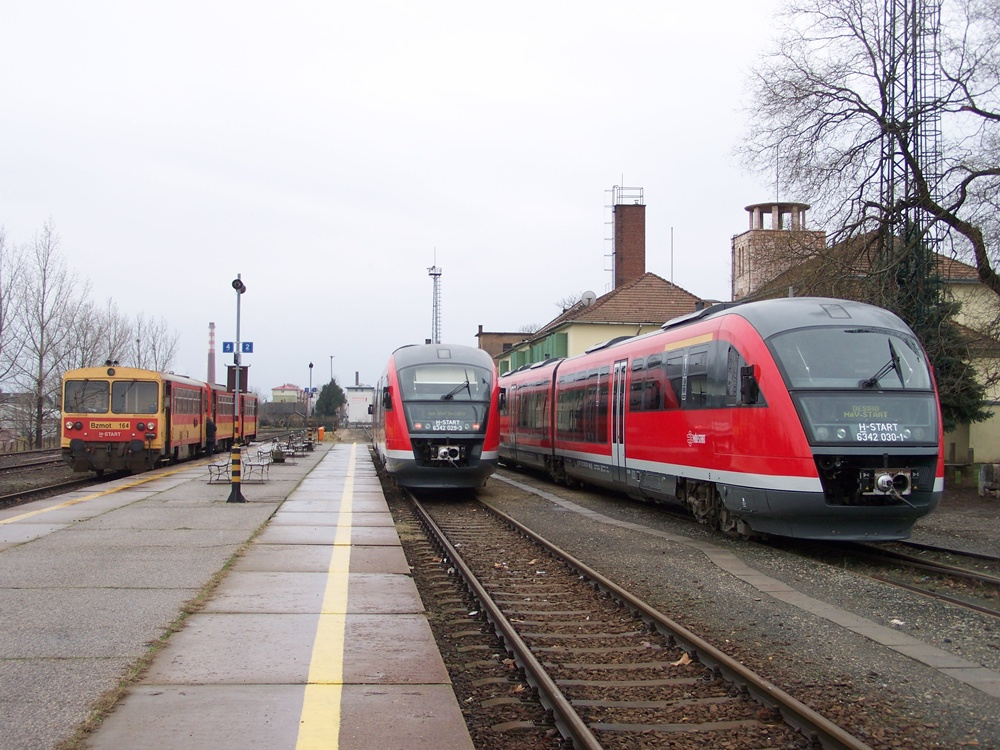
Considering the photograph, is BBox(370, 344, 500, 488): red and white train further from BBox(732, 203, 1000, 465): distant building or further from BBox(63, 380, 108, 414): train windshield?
BBox(63, 380, 108, 414): train windshield

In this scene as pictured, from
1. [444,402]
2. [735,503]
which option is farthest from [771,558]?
[444,402]

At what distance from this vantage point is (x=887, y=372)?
10562 millimetres

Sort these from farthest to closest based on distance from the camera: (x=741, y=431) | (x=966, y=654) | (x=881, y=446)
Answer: (x=741, y=431) → (x=881, y=446) → (x=966, y=654)

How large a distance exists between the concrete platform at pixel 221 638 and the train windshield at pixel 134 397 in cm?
1114

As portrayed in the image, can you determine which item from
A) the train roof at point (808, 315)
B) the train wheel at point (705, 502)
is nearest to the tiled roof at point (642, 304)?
the train wheel at point (705, 502)

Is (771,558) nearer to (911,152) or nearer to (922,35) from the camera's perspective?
(911,152)

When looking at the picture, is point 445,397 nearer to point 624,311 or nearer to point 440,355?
point 440,355

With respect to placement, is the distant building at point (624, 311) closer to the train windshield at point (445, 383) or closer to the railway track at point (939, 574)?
the train windshield at point (445, 383)

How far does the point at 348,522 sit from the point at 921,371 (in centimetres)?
817

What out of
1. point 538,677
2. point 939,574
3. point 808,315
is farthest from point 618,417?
point 538,677

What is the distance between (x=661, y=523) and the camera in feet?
47.8

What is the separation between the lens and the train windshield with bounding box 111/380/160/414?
2364 centimetres

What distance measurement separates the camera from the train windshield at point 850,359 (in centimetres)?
1041

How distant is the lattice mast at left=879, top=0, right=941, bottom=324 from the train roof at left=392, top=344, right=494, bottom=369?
8335 mm
